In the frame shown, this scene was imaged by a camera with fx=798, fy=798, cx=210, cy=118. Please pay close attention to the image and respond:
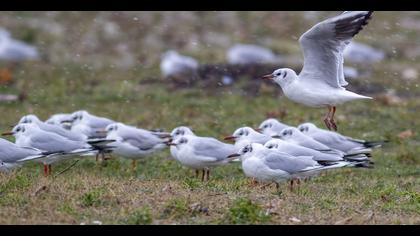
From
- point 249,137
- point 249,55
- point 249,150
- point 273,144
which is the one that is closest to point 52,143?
point 249,150

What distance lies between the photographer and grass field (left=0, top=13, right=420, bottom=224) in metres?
7.55

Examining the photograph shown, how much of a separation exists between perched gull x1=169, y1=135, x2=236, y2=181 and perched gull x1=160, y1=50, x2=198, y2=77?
762cm

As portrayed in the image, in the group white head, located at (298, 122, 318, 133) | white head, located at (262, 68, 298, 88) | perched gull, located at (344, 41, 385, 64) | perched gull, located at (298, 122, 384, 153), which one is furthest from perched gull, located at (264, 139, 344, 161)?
perched gull, located at (344, 41, 385, 64)

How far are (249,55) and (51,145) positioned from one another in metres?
10.4

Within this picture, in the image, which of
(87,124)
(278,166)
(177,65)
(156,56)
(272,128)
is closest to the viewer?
(278,166)

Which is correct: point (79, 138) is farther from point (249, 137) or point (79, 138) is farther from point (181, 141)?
point (249, 137)

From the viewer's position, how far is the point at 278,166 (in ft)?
31.0

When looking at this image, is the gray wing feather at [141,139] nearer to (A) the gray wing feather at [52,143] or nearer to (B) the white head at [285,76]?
(A) the gray wing feather at [52,143]

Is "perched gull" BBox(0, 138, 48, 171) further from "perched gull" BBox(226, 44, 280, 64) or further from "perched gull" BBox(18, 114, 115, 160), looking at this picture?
"perched gull" BBox(226, 44, 280, 64)

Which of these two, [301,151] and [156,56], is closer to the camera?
[301,151]

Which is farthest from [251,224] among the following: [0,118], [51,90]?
[51,90]

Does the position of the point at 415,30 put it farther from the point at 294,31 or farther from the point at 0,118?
the point at 0,118

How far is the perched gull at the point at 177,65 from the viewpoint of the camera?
1869 centimetres

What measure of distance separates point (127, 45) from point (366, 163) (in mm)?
13823
